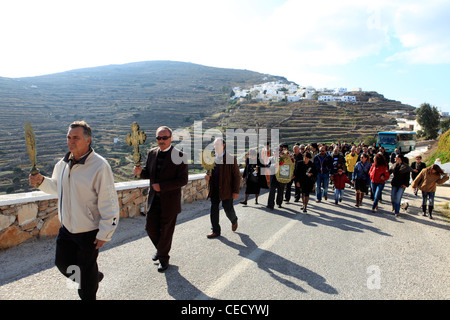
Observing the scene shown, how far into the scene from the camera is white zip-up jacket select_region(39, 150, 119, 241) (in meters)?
2.34

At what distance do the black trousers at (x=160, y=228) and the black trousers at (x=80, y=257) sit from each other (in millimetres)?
1101

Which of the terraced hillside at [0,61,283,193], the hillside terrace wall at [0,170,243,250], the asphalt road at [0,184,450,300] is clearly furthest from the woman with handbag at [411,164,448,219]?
the terraced hillside at [0,61,283,193]

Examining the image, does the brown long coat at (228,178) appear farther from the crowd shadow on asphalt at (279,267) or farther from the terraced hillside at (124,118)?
the terraced hillside at (124,118)

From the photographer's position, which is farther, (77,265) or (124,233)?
(124,233)

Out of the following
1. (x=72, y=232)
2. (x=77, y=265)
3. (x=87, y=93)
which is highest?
(x=87, y=93)

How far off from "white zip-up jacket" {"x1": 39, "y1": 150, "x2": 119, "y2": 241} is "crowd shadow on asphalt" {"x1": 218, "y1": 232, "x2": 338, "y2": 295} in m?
2.20

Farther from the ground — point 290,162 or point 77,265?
point 290,162

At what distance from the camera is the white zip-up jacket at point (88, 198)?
2.34 metres

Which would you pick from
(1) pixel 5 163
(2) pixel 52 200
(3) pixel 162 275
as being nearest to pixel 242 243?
(3) pixel 162 275

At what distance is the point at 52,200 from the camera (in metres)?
4.24

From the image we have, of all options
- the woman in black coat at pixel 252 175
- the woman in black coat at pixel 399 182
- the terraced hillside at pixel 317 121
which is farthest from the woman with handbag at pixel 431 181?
the terraced hillside at pixel 317 121
